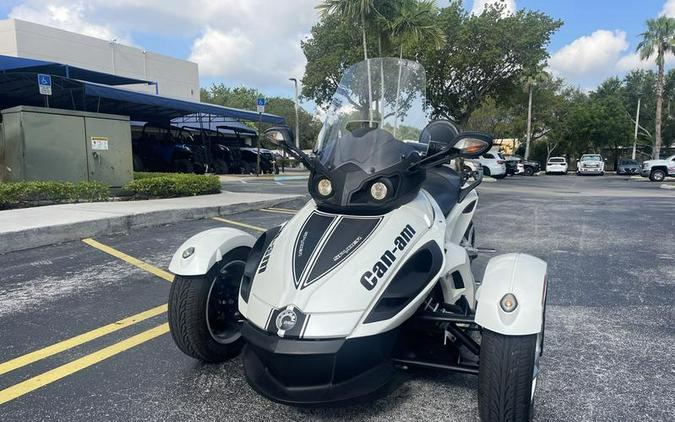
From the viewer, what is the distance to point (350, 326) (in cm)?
201

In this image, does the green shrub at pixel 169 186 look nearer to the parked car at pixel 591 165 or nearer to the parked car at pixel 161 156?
the parked car at pixel 161 156

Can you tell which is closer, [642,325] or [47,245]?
[642,325]

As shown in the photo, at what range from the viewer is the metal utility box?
9.23 m

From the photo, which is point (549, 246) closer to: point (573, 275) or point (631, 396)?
point (573, 275)

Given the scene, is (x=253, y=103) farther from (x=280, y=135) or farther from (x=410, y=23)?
(x=280, y=135)

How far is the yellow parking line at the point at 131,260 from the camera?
488 cm

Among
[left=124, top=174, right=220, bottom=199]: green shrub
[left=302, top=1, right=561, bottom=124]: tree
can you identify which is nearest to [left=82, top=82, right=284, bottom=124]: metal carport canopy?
[left=124, top=174, right=220, bottom=199]: green shrub

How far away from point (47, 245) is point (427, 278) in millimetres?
5755

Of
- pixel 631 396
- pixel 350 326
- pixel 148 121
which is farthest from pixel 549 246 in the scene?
pixel 148 121

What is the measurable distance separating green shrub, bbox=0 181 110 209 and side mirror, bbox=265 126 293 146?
734 cm

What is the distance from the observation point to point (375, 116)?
3156 millimetres

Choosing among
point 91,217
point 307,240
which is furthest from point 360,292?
point 91,217

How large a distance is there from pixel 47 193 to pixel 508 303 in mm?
8933

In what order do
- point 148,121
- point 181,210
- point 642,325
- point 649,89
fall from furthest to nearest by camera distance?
point 649,89 → point 148,121 → point 181,210 → point 642,325
